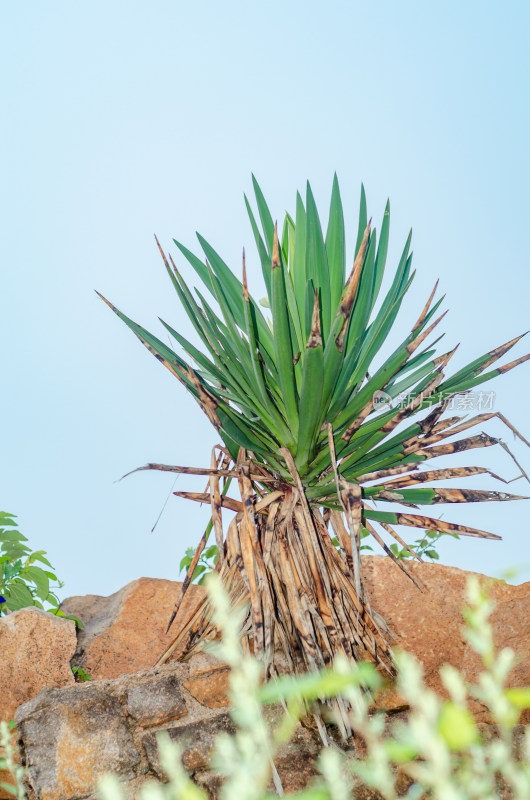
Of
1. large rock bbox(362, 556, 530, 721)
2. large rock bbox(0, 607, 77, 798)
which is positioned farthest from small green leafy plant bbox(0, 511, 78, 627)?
large rock bbox(362, 556, 530, 721)

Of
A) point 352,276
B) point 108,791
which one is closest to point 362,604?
point 352,276

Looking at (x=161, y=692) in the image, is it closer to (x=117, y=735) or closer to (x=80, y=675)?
(x=117, y=735)

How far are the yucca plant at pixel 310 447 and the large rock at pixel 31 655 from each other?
41 centimetres

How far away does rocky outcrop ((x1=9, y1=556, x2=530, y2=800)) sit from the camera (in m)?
1.83

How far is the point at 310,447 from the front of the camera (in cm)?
236

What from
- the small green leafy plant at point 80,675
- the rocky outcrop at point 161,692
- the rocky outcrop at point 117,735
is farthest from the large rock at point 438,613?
the small green leafy plant at point 80,675

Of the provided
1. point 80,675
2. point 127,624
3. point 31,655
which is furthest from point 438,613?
point 31,655

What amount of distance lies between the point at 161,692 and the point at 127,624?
0.89 m

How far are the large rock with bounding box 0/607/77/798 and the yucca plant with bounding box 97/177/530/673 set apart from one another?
1.35 ft

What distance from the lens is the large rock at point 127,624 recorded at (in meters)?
2.73

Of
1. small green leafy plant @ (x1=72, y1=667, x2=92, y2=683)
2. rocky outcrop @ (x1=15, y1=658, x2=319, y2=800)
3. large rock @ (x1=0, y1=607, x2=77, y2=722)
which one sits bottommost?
rocky outcrop @ (x1=15, y1=658, x2=319, y2=800)

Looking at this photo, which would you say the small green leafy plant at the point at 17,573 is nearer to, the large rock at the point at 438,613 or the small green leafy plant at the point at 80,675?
the small green leafy plant at the point at 80,675

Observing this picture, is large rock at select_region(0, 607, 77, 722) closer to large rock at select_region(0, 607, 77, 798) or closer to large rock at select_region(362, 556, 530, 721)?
large rock at select_region(0, 607, 77, 798)

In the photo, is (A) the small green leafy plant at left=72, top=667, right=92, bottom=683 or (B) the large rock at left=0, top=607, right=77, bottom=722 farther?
(A) the small green leafy plant at left=72, top=667, right=92, bottom=683
